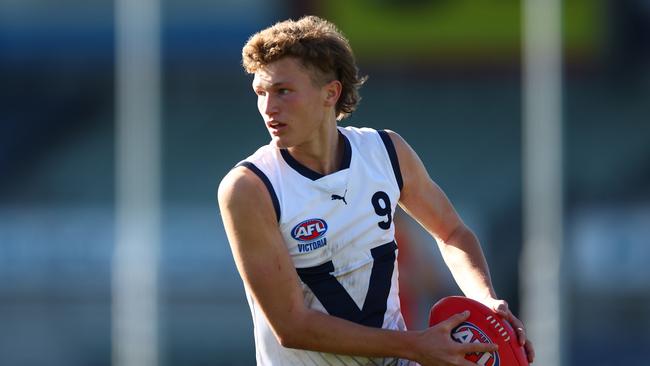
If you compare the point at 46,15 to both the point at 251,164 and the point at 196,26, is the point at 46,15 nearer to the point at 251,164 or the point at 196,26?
the point at 196,26

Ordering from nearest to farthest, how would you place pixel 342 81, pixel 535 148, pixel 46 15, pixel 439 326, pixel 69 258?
pixel 439 326 < pixel 342 81 < pixel 535 148 < pixel 69 258 < pixel 46 15

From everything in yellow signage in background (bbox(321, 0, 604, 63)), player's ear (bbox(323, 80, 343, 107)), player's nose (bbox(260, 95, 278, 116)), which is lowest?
player's nose (bbox(260, 95, 278, 116))

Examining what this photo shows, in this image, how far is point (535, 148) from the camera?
1055 centimetres

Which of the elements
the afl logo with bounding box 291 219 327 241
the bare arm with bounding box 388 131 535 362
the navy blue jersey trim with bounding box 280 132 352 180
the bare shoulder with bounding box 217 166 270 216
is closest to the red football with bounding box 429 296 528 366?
the bare arm with bounding box 388 131 535 362

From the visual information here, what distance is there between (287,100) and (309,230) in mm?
388

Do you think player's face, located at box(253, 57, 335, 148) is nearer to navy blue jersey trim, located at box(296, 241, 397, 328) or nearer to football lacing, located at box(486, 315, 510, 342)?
navy blue jersey trim, located at box(296, 241, 397, 328)

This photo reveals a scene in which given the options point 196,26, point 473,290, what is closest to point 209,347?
point 196,26

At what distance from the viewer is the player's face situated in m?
3.92

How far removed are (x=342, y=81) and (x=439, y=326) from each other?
0.84 meters

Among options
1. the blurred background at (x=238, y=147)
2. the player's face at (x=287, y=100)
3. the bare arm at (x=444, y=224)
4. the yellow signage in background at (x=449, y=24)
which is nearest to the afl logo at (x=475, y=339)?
the bare arm at (x=444, y=224)

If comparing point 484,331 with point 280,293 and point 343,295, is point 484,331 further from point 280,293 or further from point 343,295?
point 280,293

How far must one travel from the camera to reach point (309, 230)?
3.94 metres

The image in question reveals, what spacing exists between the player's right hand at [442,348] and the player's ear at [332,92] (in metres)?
0.77

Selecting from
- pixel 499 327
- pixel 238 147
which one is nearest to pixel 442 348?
pixel 499 327
